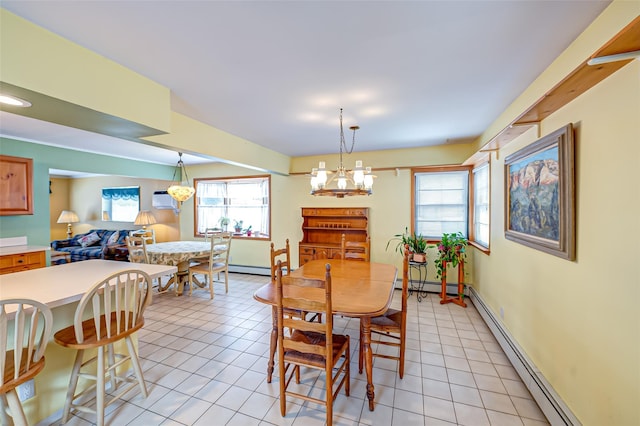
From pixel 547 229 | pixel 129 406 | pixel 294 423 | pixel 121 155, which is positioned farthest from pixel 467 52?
pixel 121 155

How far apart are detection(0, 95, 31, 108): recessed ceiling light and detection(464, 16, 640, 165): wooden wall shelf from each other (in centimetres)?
290

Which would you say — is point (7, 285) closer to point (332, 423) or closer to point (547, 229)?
point (332, 423)

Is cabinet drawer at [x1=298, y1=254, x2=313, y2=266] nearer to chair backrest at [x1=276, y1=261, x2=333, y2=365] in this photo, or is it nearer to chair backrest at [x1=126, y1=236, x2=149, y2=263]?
A: chair backrest at [x1=126, y1=236, x2=149, y2=263]

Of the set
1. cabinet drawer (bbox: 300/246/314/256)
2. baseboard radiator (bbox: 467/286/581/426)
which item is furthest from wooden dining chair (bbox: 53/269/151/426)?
cabinet drawer (bbox: 300/246/314/256)

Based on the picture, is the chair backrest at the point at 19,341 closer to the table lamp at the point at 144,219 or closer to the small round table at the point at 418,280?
the small round table at the point at 418,280

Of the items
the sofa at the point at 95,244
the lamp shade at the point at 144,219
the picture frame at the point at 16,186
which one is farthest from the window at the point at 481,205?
the sofa at the point at 95,244

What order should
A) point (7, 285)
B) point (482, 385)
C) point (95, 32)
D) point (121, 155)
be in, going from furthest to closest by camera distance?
1. point (121, 155)
2. point (482, 385)
3. point (7, 285)
4. point (95, 32)

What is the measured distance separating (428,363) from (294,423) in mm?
1389

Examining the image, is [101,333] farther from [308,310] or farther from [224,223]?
[224,223]

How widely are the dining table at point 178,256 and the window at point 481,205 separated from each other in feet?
14.3

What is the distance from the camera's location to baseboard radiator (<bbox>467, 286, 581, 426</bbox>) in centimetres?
166

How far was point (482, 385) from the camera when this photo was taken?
2.18 m

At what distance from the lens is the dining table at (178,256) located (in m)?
4.33

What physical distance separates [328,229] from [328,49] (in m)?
3.71
